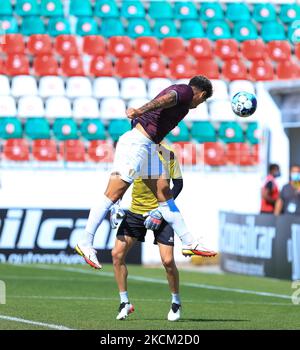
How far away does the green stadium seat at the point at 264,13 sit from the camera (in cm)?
2778

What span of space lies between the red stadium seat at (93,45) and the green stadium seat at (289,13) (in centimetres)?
537

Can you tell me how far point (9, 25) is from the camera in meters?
25.2

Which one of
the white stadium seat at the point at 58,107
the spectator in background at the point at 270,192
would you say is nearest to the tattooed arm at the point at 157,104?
the spectator in background at the point at 270,192

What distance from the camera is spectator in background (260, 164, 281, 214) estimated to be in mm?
21016

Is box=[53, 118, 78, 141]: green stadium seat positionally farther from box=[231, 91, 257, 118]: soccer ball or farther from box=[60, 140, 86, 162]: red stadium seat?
box=[231, 91, 257, 118]: soccer ball

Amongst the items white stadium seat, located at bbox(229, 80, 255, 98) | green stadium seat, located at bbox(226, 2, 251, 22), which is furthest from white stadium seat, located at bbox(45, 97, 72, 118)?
green stadium seat, located at bbox(226, 2, 251, 22)

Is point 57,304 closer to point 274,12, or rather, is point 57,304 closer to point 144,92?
point 144,92

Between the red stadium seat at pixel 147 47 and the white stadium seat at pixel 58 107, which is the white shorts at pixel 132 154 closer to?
the white stadium seat at pixel 58 107

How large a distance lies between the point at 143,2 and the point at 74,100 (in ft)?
13.7

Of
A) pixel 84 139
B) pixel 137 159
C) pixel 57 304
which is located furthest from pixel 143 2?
pixel 137 159

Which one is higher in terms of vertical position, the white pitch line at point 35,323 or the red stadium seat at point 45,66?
the red stadium seat at point 45,66

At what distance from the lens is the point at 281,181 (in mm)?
23625

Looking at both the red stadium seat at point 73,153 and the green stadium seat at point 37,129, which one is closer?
the red stadium seat at point 73,153

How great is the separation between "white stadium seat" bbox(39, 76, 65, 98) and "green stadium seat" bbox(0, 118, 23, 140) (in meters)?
1.47
